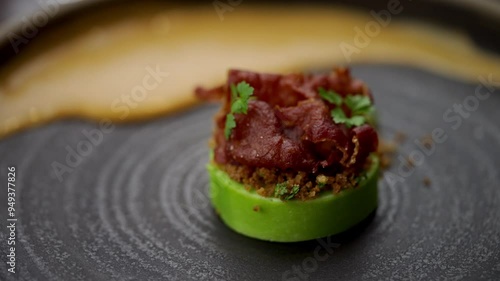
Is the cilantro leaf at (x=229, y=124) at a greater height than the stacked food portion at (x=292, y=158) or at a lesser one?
greater

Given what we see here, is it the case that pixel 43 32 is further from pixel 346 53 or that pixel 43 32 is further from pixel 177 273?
pixel 177 273

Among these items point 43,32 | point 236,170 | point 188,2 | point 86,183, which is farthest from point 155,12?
point 236,170

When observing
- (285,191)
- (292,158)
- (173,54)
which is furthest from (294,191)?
(173,54)

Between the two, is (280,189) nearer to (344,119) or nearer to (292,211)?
(292,211)

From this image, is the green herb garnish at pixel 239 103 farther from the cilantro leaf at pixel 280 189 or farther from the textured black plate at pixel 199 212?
the textured black plate at pixel 199 212

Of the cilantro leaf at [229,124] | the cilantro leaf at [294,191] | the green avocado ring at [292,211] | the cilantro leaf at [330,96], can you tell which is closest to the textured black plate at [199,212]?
the green avocado ring at [292,211]

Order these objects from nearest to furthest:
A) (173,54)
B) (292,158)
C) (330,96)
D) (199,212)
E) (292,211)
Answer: (292,158) → (292,211) → (330,96) → (199,212) → (173,54)
